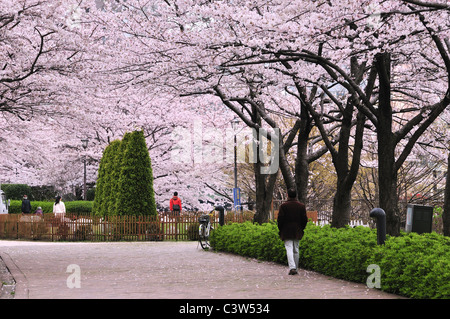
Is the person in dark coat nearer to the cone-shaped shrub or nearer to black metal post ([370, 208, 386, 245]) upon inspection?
black metal post ([370, 208, 386, 245])

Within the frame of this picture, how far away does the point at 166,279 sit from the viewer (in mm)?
11336

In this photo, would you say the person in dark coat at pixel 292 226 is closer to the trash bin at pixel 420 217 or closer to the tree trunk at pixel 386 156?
the tree trunk at pixel 386 156

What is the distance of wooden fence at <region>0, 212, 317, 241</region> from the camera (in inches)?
978

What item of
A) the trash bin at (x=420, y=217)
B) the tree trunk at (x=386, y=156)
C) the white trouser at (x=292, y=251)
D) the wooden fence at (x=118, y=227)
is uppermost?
the tree trunk at (x=386, y=156)

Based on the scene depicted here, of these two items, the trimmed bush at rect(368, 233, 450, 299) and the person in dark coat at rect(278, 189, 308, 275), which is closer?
the trimmed bush at rect(368, 233, 450, 299)

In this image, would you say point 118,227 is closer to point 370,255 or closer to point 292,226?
point 292,226

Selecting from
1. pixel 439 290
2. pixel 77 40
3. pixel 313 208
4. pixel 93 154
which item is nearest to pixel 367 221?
pixel 313 208

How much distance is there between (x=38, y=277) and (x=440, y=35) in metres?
9.02

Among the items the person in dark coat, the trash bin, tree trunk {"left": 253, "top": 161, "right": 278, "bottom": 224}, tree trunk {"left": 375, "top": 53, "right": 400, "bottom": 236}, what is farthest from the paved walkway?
the trash bin

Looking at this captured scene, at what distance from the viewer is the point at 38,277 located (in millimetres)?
11500

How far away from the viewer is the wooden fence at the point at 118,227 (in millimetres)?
24844

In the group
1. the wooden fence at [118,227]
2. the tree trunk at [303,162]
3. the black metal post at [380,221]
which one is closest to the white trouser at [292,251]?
the black metal post at [380,221]

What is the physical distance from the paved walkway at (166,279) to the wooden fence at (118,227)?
8.11 m

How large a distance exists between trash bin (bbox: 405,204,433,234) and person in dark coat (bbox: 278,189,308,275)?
6119 millimetres
